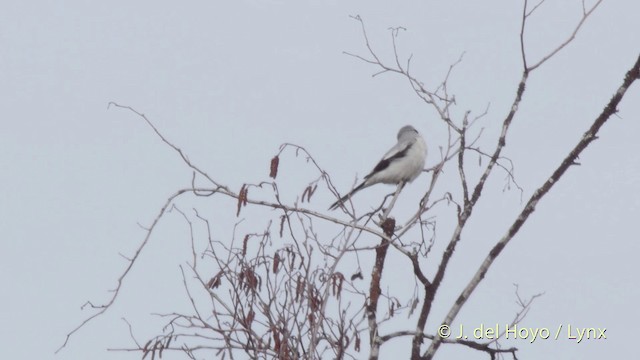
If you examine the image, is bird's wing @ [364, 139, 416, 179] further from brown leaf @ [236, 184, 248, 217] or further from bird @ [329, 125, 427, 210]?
brown leaf @ [236, 184, 248, 217]

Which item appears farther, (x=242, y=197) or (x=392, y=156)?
(x=392, y=156)

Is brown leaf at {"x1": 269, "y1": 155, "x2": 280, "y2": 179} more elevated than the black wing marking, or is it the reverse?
the black wing marking

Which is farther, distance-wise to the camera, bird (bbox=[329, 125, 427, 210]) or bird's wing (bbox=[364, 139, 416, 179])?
bird's wing (bbox=[364, 139, 416, 179])

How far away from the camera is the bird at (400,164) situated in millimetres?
11906

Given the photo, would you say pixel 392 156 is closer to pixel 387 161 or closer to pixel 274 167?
pixel 387 161

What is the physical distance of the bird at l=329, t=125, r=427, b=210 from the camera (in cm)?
1191

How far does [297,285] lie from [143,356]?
929mm

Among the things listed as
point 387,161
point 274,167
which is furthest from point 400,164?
point 274,167

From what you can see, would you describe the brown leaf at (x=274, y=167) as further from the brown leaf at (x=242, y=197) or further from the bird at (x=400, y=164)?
the bird at (x=400, y=164)

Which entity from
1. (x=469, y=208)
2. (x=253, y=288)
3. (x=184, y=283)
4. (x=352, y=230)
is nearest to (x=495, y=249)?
(x=469, y=208)

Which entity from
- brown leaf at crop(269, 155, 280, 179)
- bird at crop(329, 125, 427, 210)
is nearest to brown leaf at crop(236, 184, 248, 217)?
brown leaf at crop(269, 155, 280, 179)

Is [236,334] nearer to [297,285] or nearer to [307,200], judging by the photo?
[297,285]

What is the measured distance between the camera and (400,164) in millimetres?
11984

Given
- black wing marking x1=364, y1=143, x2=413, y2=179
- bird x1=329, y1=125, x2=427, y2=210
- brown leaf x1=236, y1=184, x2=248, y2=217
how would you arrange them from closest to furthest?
brown leaf x1=236, y1=184, x2=248, y2=217 → bird x1=329, y1=125, x2=427, y2=210 → black wing marking x1=364, y1=143, x2=413, y2=179
